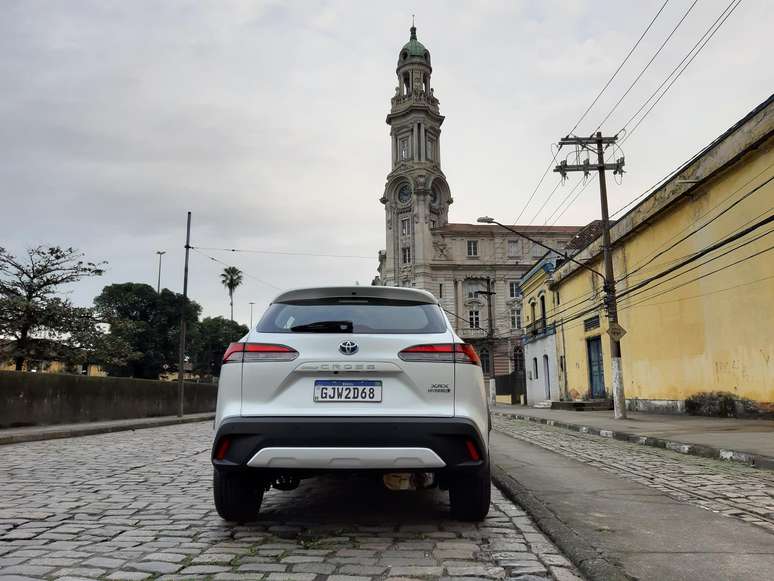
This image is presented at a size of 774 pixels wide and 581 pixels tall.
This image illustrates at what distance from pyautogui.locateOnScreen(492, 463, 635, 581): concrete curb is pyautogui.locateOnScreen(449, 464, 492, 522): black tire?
1.45ft

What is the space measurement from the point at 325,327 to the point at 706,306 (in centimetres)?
1648

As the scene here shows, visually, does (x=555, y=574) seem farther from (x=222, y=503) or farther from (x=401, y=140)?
(x=401, y=140)

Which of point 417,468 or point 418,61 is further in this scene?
point 418,61

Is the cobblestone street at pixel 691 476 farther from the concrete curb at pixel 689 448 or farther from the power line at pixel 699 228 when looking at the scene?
the power line at pixel 699 228

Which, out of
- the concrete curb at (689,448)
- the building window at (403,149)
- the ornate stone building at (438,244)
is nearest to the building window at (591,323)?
the concrete curb at (689,448)

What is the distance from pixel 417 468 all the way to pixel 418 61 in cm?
7661

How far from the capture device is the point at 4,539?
13.4ft

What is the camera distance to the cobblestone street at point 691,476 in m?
5.32

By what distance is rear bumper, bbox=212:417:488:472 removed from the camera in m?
3.85

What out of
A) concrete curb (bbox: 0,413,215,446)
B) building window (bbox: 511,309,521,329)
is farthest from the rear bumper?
building window (bbox: 511,309,521,329)

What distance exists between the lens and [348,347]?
4082 mm

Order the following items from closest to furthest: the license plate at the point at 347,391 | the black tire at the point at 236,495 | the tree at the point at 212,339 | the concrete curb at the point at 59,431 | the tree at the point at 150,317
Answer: the license plate at the point at 347,391, the black tire at the point at 236,495, the concrete curb at the point at 59,431, the tree at the point at 150,317, the tree at the point at 212,339

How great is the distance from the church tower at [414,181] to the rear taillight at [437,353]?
64.6 meters

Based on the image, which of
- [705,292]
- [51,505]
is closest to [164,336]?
[705,292]
